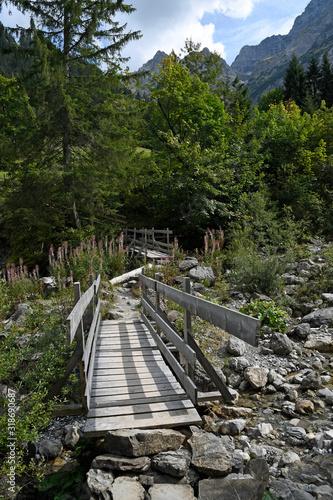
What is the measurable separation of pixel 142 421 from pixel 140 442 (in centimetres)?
46

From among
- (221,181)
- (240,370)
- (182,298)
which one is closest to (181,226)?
(221,181)

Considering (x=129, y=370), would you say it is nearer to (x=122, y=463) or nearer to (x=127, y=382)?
(x=127, y=382)

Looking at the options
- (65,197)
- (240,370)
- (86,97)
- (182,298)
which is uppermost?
(86,97)

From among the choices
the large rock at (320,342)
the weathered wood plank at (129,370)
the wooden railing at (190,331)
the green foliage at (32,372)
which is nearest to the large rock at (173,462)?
the wooden railing at (190,331)

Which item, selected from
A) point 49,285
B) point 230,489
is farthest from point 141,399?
point 49,285

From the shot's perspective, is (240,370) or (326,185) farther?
(326,185)

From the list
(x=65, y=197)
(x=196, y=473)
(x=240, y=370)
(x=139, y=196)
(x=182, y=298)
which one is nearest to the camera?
(x=196, y=473)

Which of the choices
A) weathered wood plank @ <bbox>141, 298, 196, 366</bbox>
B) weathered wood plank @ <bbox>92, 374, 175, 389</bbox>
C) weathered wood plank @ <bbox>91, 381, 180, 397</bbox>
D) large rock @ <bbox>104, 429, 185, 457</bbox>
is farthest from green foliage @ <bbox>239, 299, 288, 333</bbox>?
large rock @ <bbox>104, 429, 185, 457</bbox>

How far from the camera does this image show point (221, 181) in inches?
611

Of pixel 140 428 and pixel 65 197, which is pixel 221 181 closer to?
pixel 65 197

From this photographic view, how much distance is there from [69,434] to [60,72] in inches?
499

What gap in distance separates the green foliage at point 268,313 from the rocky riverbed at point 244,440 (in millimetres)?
219

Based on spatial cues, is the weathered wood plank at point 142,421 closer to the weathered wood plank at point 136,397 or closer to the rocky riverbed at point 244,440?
the rocky riverbed at point 244,440

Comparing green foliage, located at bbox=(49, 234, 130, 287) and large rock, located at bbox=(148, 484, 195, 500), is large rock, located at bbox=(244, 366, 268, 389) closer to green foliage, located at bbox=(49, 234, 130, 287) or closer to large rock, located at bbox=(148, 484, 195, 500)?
large rock, located at bbox=(148, 484, 195, 500)
